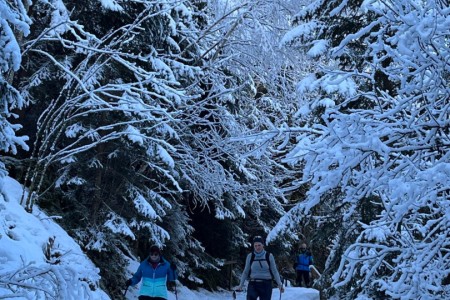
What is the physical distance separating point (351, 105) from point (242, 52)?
6479 mm

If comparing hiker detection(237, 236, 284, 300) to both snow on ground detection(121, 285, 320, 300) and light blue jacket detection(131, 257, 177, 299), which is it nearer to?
light blue jacket detection(131, 257, 177, 299)

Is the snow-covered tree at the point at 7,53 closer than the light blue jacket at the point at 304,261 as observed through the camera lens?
Yes

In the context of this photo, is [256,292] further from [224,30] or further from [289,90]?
[289,90]

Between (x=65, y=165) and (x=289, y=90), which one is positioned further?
(x=289, y=90)

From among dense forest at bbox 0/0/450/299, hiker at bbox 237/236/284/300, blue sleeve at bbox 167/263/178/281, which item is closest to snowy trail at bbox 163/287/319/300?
dense forest at bbox 0/0/450/299

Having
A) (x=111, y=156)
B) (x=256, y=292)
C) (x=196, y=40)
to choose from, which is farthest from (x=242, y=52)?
(x=256, y=292)

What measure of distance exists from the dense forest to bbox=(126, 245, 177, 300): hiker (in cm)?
191

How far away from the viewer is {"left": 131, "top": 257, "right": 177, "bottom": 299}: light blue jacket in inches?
332

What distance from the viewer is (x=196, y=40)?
1409cm

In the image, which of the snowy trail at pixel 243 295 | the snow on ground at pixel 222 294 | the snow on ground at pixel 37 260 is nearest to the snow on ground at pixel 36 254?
the snow on ground at pixel 37 260

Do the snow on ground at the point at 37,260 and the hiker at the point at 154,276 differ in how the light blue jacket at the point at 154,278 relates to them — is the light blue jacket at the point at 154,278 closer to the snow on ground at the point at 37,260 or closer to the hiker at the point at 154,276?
the hiker at the point at 154,276

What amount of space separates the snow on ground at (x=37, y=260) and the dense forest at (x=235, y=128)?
0.67 metres

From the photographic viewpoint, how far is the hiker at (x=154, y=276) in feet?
27.6

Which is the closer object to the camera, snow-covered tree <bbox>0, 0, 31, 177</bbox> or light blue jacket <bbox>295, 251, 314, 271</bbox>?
snow-covered tree <bbox>0, 0, 31, 177</bbox>
